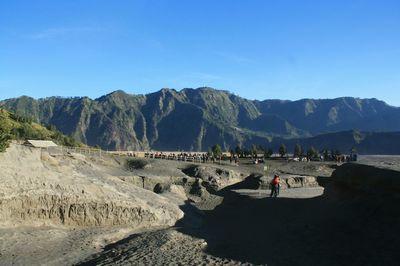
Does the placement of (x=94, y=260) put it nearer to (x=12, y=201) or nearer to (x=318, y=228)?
(x=12, y=201)

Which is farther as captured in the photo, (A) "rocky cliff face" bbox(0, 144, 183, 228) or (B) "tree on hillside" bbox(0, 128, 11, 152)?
(B) "tree on hillside" bbox(0, 128, 11, 152)

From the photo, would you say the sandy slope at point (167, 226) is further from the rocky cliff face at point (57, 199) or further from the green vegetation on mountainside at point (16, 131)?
the green vegetation on mountainside at point (16, 131)

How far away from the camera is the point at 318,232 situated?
2073 centimetres

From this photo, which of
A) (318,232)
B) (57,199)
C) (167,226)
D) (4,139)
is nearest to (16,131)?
(167,226)

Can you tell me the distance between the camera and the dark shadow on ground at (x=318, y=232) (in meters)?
16.7

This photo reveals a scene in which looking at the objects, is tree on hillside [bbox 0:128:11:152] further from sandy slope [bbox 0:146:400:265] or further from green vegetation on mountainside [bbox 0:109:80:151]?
sandy slope [bbox 0:146:400:265]

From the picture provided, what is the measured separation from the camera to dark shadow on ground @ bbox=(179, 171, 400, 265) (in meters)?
16.7

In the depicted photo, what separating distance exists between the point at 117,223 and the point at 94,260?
258 inches

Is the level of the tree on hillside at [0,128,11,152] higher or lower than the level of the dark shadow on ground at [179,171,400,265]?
higher

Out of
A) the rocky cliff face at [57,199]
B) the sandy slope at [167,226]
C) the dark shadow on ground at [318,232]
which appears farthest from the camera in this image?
the rocky cliff face at [57,199]

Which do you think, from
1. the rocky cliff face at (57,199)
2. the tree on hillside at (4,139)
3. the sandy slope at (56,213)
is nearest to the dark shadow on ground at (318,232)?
the rocky cliff face at (57,199)

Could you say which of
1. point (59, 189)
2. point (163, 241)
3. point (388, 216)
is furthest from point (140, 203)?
point (388, 216)

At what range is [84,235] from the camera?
66.7ft

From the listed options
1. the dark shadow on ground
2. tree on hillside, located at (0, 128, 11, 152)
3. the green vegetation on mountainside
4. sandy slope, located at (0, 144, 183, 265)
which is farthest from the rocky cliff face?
the dark shadow on ground
